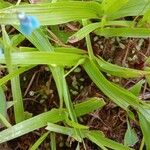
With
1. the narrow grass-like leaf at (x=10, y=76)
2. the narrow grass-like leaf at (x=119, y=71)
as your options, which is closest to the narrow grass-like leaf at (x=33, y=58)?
the narrow grass-like leaf at (x=10, y=76)

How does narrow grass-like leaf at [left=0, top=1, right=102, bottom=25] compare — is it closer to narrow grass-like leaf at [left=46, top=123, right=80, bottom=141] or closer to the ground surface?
the ground surface

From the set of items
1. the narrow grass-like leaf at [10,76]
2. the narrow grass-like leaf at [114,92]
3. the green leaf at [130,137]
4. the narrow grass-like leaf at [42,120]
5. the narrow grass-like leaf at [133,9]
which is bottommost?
the green leaf at [130,137]

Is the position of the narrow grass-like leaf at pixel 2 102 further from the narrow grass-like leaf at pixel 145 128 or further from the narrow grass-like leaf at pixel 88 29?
the narrow grass-like leaf at pixel 145 128

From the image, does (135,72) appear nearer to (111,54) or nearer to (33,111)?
(111,54)

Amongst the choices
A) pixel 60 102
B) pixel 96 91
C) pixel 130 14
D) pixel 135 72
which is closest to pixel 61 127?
pixel 60 102

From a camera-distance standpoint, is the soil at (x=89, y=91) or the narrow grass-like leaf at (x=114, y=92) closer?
the narrow grass-like leaf at (x=114, y=92)

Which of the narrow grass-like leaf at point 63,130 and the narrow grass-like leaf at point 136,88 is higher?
the narrow grass-like leaf at point 136,88

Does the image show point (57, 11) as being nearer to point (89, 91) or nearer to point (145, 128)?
point (89, 91)

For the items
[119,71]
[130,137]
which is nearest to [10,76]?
[119,71]
